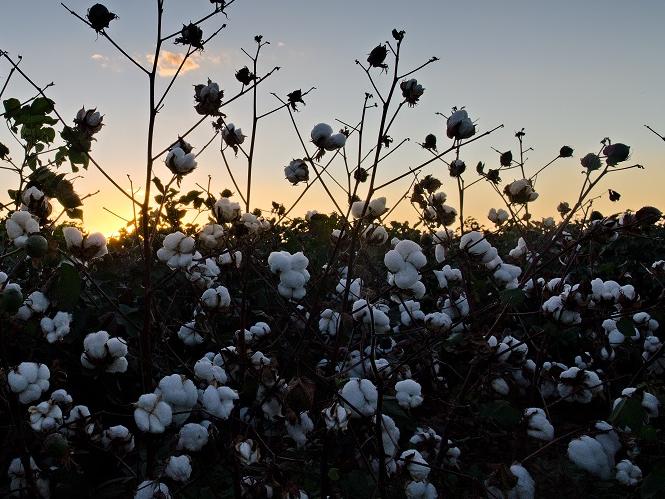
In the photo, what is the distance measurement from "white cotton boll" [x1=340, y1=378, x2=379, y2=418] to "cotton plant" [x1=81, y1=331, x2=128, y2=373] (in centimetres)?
69

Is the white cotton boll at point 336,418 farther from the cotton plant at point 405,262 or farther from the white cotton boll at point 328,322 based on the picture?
the white cotton boll at point 328,322

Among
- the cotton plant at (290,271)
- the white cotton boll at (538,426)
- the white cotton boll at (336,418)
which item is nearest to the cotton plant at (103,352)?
the cotton plant at (290,271)

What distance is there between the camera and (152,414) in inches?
60.9

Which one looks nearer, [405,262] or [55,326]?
[405,262]

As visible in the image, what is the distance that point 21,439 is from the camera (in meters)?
1.67

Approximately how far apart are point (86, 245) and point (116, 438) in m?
0.58

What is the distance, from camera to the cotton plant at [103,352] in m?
1.81

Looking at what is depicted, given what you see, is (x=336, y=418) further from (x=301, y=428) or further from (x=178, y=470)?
(x=178, y=470)

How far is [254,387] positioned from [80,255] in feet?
2.08

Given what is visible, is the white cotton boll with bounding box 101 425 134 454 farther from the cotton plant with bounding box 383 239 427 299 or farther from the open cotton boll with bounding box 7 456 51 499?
the cotton plant with bounding box 383 239 427 299

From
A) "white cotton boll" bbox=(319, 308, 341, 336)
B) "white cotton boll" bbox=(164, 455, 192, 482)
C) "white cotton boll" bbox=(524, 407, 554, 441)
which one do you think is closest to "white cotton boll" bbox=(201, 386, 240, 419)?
"white cotton boll" bbox=(164, 455, 192, 482)

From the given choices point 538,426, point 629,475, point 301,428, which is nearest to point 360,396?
point 301,428

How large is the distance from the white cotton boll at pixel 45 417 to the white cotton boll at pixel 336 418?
2.63 feet

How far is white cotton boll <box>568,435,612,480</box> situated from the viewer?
1.67 metres
